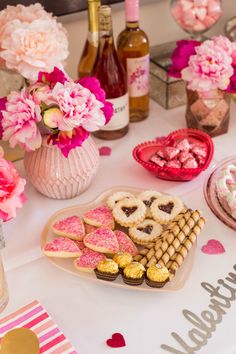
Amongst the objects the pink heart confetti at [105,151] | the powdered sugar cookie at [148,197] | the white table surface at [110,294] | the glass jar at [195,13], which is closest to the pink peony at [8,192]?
the white table surface at [110,294]

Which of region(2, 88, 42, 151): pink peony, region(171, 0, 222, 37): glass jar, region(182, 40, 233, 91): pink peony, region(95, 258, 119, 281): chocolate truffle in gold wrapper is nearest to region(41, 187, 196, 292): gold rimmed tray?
region(95, 258, 119, 281): chocolate truffle in gold wrapper

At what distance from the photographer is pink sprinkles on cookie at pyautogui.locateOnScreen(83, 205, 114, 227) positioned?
84 cm

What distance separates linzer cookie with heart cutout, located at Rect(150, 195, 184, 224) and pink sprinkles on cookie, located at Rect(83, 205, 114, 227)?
0.07 m

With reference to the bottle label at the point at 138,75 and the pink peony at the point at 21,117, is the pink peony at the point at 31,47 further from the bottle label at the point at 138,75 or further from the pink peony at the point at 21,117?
the bottle label at the point at 138,75

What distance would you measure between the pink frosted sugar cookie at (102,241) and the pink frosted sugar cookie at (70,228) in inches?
0.7

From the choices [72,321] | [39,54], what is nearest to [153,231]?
[72,321]

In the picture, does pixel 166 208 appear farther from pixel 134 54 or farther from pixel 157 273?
pixel 134 54

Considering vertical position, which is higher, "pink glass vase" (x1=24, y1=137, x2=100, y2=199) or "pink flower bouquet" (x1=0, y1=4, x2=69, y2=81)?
"pink flower bouquet" (x1=0, y1=4, x2=69, y2=81)

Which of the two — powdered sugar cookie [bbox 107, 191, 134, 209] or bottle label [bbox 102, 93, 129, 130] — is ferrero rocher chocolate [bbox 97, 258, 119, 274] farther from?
bottle label [bbox 102, 93, 129, 130]

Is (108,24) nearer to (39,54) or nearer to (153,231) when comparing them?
(39,54)

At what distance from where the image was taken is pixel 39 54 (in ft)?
2.85

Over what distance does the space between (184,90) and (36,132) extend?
0.45 meters

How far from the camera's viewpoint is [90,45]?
3.51 ft

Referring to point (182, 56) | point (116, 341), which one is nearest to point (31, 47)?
point (182, 56)
